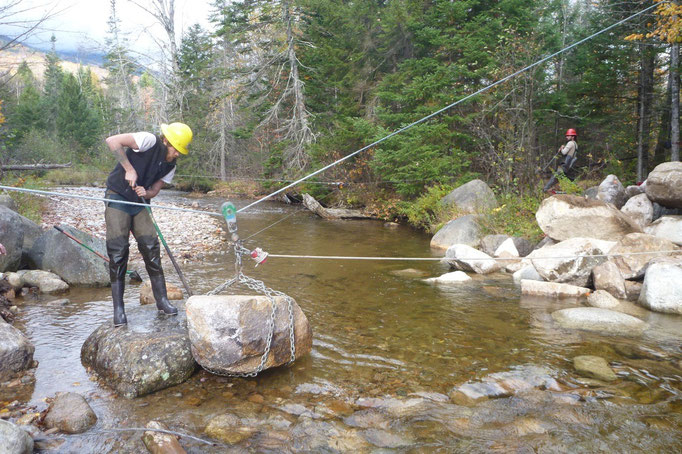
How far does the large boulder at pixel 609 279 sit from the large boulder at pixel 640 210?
1868 mm

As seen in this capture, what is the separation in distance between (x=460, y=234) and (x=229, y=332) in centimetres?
844

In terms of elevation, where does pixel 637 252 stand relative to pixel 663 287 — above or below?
above

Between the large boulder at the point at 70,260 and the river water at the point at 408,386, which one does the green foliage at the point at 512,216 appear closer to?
the river water at the point at 408,386

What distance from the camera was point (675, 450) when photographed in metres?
3.19

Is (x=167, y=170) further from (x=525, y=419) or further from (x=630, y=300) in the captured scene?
(x=630, y=300)

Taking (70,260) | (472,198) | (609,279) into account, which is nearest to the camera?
(609,279)

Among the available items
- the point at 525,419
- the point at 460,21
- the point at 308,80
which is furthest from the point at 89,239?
the point at 308,80

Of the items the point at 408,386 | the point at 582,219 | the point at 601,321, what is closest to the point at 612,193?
the point at 582,219

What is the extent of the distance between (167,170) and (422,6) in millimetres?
15246

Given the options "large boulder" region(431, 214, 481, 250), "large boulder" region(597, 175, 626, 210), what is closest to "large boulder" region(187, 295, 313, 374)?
"large boulder" region(431, 214, 481, 250)

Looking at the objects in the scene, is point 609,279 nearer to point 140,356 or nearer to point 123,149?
point 140,356

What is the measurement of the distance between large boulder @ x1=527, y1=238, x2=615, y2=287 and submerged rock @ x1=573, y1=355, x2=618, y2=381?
263cm

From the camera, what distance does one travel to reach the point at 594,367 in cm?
446

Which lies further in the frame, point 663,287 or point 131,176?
point 663,287
